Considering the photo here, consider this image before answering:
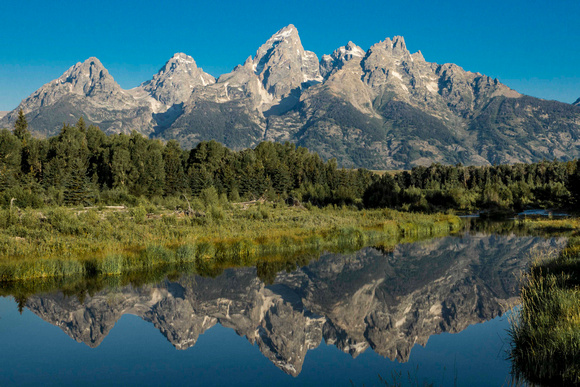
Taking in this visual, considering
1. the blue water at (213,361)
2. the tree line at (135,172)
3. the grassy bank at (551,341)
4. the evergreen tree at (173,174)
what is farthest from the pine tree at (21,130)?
the grassy bank at (551,341)

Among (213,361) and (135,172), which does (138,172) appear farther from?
(213,361)

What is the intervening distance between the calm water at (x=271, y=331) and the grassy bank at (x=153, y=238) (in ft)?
10.8

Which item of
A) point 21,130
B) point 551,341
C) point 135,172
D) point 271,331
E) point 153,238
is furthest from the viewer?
point 21,130

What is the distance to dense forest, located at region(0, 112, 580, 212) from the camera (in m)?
55.4

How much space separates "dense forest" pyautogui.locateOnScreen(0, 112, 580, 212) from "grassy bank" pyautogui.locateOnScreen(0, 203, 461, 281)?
40.6ft

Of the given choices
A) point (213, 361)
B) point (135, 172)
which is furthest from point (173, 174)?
point (213, 361)

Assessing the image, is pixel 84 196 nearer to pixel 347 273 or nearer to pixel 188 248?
pixel 188 248

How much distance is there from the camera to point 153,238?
31016mm

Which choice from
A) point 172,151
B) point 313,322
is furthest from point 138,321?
point 172,151

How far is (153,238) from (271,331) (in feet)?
52.2

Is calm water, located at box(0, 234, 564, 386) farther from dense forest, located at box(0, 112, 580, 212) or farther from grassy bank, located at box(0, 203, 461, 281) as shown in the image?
dense forest, located at box(0, 112, 580, 212)

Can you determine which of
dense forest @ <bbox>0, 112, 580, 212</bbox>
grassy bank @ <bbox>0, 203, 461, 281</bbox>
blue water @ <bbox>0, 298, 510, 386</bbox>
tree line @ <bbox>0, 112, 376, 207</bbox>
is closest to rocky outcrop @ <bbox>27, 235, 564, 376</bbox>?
blue water @ <bbox>0, 298, 510, 386</bbox>

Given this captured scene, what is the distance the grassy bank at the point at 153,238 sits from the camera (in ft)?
82.8

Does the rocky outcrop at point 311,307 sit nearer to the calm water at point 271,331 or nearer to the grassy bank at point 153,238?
the calm water at point 271,331
